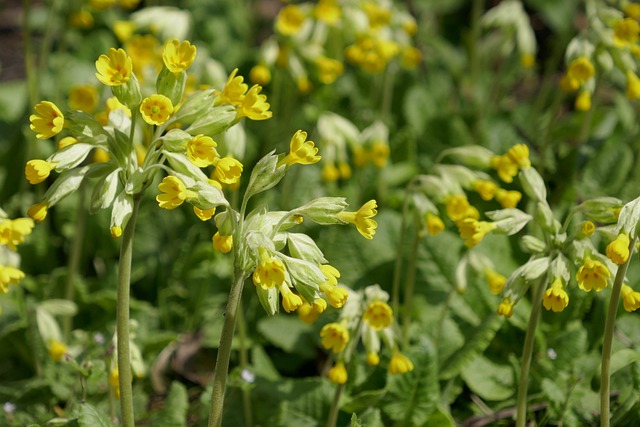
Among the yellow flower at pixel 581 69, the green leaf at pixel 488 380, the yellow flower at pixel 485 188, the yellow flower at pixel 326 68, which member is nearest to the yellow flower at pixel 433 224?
the yellow flower at pixel 485 188

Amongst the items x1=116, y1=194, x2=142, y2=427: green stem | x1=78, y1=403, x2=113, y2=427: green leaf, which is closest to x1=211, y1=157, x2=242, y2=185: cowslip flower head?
x1=116, y1=194, x2=142, y2=427: green stem

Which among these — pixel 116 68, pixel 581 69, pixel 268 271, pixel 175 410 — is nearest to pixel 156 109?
pixel 116 68

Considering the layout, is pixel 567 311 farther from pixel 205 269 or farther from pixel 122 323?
pixel 122 323

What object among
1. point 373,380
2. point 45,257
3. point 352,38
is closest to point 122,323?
point 373,380

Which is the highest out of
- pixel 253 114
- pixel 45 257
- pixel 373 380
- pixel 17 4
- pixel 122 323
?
pixel 253 114

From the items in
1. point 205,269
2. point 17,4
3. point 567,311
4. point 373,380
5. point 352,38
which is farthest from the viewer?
point 17,4

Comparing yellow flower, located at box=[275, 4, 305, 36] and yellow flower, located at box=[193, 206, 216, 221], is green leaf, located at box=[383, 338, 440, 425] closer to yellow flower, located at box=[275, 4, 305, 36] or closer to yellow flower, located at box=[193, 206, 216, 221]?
yellow flower, located at box=[193, 206, 216, 221]

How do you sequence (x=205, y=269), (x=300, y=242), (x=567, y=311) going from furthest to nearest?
(x=205, y=269) < (x=567, y=311) < (x=300, y=242)
